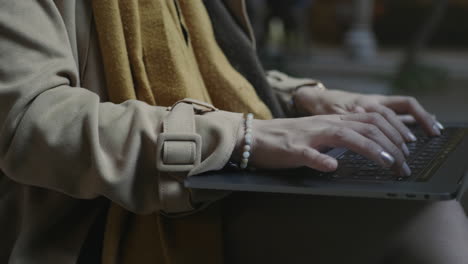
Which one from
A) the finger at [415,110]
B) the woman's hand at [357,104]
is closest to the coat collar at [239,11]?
the woman's hand at [357,104]

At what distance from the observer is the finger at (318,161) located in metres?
0.95

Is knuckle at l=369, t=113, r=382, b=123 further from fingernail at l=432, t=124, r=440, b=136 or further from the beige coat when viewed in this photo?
fingernail at l=432, t=124, r=440, b=136

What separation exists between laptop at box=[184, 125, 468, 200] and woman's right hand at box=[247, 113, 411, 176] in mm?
21

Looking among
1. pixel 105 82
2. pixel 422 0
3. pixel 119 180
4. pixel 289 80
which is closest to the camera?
pixel 119 180

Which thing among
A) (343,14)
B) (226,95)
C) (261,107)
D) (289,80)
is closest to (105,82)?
(226,95)

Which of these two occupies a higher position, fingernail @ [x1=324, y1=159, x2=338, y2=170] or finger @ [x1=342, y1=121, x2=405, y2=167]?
finger @ [x1=342, y1=121, x2=405, y2=167]

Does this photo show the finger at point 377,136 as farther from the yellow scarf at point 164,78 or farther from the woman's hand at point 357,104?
the woman's hand at point 357,104

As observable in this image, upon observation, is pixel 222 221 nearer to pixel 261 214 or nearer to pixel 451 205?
pixel 261 214

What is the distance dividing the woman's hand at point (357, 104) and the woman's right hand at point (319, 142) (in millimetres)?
410

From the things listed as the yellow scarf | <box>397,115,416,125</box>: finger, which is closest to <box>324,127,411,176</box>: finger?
the yellow scarf

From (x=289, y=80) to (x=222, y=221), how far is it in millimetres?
709

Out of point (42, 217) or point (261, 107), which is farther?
point (261, 107)

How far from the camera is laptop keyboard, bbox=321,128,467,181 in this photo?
97 centimetres

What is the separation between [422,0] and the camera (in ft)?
55.1
